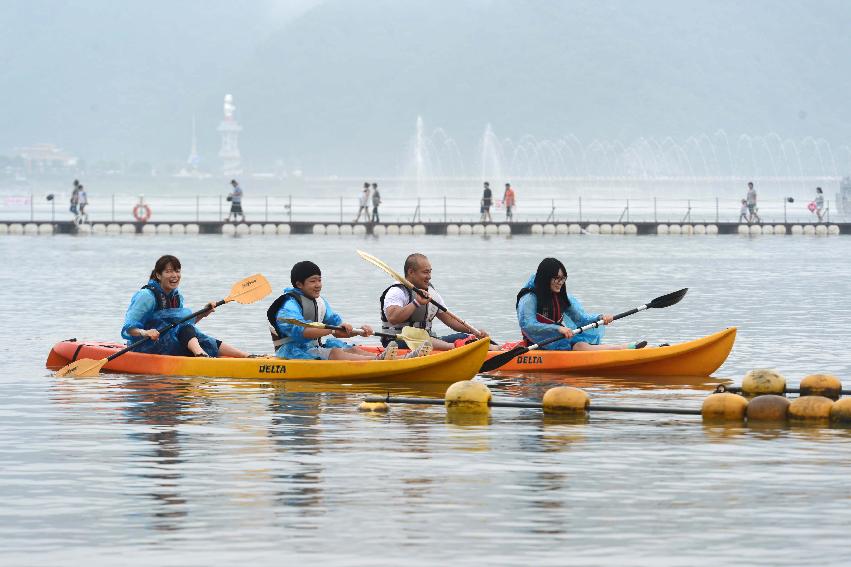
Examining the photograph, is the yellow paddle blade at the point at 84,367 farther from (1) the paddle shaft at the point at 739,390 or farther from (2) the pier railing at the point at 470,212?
(2) the pier railing at the point at 470,212

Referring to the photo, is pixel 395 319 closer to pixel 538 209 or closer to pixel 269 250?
pixel 269 250

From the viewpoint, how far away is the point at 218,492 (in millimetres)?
12352

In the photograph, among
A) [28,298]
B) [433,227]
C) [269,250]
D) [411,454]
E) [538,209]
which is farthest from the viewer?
[538,209]

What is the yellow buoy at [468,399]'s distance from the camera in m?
16.6

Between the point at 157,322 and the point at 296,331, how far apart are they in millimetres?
1660

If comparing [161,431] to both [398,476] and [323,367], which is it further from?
[323,367]

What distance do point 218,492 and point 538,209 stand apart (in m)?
118

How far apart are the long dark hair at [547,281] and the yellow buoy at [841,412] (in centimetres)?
437

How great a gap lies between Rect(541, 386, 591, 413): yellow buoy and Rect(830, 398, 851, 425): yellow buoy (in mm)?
2257

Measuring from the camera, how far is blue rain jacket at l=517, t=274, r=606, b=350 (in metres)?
19.6

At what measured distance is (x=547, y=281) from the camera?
63.6 ft

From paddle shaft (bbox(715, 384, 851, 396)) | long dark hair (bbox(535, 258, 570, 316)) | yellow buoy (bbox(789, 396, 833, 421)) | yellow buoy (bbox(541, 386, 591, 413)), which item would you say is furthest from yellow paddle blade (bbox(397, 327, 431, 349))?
yellow buoy (bbox(789, 396, 833, 421))

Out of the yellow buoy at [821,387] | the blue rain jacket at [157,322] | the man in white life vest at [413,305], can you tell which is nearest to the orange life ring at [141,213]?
the blue rain jacket at [157,322]

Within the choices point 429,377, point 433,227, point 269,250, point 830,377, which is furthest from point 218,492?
point 433,227
